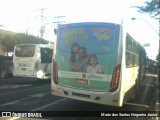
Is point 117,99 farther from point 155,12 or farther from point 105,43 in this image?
point 155,12

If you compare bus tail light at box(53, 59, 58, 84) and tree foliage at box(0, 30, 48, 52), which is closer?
bus tail light at box(53, 59, 58, 84)

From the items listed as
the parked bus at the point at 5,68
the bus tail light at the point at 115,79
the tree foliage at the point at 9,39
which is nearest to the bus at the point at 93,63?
the bus tail light at the point at 115,79

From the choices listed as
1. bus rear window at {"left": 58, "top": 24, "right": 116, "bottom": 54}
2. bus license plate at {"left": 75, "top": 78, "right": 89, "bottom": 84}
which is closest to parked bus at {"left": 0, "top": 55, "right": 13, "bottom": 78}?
bus rear window at {"left": 58, "top": 24, "right": 116, "bottom": 54}

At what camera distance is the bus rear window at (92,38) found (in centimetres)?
1024

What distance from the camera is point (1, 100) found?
13.1 metres

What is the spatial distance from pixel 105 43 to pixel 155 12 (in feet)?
44.5

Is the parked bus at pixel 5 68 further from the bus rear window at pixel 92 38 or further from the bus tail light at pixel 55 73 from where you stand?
the bus rear window at pixel 92 38

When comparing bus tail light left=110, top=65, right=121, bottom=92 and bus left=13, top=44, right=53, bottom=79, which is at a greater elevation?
bus left=13, top=44, right=53, bottom=79

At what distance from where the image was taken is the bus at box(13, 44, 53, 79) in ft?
71.1

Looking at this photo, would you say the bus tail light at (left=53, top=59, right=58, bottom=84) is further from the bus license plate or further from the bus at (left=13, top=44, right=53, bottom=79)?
the bus at (left=13, top=44, right=53, bottom=79)

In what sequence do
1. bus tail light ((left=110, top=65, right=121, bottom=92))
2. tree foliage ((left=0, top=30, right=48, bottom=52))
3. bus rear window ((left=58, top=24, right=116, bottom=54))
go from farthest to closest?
tree foliage ((left=0, top=30, right=48, bottom=52))
bus rear window ((left=58, top=24, right=116, bottom=54))
bus tail light ((left=110, top=65, right=121, bottom=92))

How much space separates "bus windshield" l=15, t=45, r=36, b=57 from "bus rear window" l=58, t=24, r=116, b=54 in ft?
36.4

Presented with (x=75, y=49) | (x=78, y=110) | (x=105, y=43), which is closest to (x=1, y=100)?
(x=78, y=110)

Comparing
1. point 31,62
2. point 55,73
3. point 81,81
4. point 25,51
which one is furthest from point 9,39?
point 81,81
